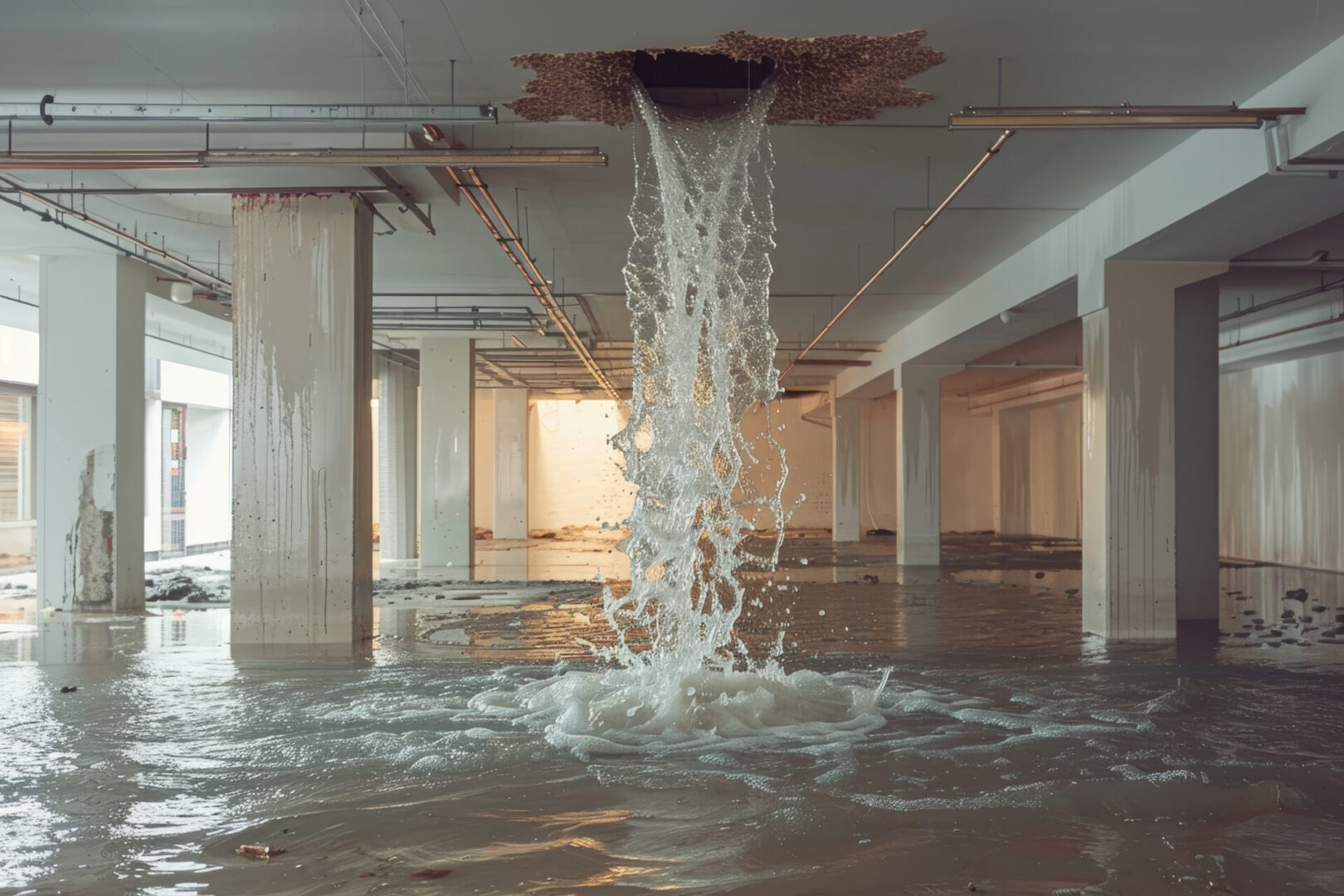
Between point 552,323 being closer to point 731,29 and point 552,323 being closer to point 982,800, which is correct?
point 731,29

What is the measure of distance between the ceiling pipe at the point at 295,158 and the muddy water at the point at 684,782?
340cm

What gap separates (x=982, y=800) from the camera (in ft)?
15.1

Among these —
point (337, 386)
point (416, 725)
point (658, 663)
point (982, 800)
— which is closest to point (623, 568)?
point (337, 386)

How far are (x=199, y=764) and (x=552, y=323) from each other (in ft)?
42.8

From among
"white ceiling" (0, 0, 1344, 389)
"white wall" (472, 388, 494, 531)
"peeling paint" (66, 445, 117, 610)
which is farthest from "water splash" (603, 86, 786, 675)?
"white wall" (472, 388, 494, 531)

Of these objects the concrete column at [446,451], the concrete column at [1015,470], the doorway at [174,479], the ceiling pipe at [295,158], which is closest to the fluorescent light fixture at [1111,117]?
the ceiling pipe at [295,158]

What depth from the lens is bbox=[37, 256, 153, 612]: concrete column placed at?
38.4ft

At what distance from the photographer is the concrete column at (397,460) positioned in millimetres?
21094

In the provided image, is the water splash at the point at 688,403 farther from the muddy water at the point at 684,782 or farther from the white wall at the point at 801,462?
the white wall at the point at 801,462

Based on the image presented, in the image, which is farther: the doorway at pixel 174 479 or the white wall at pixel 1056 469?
the white wall at pixel 1056 469

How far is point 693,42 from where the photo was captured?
21.1 ft

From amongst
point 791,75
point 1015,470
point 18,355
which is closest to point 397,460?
point 18,355

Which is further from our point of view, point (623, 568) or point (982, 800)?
point (623, 568)

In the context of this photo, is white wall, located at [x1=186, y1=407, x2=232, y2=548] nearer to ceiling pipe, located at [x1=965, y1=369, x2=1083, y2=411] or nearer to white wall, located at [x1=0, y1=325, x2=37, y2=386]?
A: white wall, located at [x1=0, y1=325, x2=37, y2=386]
